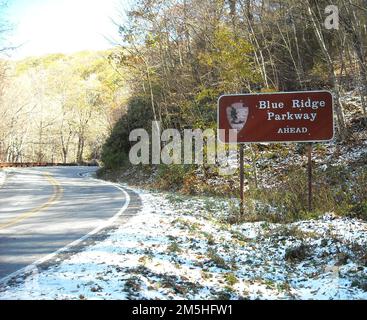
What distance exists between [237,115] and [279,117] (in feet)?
3.94

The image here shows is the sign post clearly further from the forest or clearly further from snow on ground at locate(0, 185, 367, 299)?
snow on ground at locate(0, 185, 367, 299)

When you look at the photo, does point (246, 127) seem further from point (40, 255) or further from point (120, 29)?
point (120, 29)

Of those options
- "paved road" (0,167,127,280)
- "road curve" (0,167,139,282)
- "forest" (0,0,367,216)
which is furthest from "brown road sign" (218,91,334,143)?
"paved road" (0,167,127,280)

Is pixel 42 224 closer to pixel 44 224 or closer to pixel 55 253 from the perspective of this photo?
pixel 44 224

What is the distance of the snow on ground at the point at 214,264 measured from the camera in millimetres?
5961

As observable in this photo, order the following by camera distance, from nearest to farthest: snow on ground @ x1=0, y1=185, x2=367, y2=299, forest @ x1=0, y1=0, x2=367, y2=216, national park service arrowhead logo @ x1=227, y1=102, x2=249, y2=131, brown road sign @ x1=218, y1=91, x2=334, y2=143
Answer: snow on ground @ x1=0, y1=185, x2=367, y2=299 → brown road sign @ x1=218, y1=91, x2=334, y2=143 → national park service arrowhead logo @ x1=227, y1=102, x2=249, y2=131 → forest @ x1=0, y1=0, x2=367, y2=216

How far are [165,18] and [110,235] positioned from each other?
20.7 m

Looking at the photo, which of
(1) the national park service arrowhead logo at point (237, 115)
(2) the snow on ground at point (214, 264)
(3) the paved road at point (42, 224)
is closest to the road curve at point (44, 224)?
(3) the paved road at point (42, 224)

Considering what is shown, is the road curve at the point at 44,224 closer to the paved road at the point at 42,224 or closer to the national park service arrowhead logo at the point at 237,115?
the paved road at the point at 42,224

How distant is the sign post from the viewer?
11461mm

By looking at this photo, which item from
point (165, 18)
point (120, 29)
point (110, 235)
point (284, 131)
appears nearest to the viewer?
point (110, 235)

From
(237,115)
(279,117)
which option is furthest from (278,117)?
(237,115)
